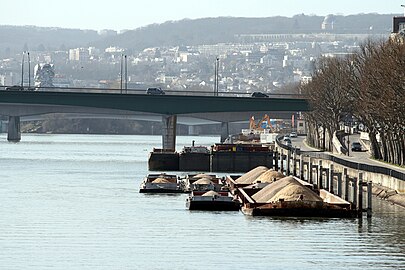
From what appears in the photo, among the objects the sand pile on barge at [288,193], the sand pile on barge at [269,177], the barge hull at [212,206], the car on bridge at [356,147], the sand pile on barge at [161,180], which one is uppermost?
the sand pile on barge at [288,193]

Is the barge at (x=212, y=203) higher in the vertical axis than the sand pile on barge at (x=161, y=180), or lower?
higher

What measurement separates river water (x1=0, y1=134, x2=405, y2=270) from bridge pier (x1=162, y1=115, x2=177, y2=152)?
196 ft

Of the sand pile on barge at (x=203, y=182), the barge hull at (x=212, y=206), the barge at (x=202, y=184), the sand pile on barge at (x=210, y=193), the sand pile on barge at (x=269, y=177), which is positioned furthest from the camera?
the sand pile on barge at (x=269, y=177)

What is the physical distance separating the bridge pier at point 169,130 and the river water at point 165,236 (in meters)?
59.8

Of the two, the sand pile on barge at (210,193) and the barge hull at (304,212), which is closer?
the barge hull at (304,212)

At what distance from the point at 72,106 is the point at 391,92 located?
203 ft

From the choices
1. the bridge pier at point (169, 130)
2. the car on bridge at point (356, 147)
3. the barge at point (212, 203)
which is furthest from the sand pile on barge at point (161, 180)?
the bridge pier at point (169, 130)

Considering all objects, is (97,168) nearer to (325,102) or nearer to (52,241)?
(325,102)

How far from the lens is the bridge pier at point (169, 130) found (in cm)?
16912

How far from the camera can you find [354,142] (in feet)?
538

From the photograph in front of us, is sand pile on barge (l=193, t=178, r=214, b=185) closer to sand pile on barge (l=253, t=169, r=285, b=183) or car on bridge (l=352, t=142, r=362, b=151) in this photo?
sand pile on barge (l=253, t=169, r=285, b=183)

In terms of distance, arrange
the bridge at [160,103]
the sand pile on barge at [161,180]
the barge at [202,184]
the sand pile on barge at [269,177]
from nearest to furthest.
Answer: the barge at [202,184] < the sand pile on barge at [269,177] < the sand pile on barge at [161,180] < the bridge at [160,103]

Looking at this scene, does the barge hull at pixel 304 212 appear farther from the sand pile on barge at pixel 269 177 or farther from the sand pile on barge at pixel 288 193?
the sand pile on barge at pixel 269 177

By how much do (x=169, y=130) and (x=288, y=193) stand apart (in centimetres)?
8456
